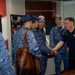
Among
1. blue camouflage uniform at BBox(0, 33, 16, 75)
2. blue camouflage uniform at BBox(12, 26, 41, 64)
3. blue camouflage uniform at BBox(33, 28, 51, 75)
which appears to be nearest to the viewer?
blue camouflage uniform at BBox(0, 33, 16, 75)

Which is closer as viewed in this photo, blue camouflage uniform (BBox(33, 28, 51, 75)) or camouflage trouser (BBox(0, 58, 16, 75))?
camouflage trouser (BBox(0, 58, 16, 75))

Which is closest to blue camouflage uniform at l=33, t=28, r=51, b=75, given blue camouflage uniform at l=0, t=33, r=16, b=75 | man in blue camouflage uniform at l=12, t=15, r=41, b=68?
man in blue camouflage uniform at l=12, t=15, r=41, b=68

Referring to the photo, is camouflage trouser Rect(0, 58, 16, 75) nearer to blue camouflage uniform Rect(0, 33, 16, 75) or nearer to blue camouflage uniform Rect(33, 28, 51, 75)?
→ blue camouflage uniform Rect(0, 33, 16, 75)

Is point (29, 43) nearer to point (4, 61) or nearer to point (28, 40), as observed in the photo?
point (28, 40)

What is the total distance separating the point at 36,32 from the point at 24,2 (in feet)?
4.89

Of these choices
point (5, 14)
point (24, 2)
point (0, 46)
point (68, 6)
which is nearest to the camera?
point (0, 46)

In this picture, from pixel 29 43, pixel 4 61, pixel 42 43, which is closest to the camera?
pixel 4 61

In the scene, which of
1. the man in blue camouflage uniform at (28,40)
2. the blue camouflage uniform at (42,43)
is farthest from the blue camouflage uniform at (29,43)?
the blue camouflage uniform at (42,43)

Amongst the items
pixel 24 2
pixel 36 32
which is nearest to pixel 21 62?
pixel 36 32

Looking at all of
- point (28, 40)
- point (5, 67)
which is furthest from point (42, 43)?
point (5, 67)

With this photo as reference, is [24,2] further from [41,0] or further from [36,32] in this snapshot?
[36,32]

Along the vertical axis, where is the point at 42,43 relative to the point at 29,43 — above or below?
below

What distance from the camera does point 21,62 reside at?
359 cm

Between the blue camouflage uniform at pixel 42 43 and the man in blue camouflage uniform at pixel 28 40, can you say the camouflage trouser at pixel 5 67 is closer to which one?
the man in blue camouflage uniform at pixel 28 40
